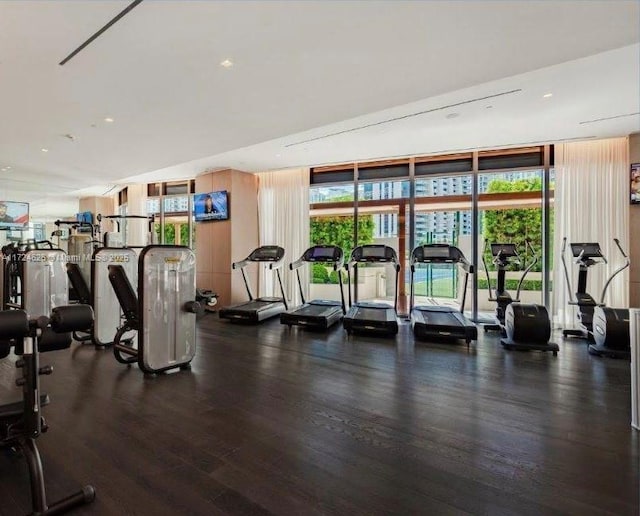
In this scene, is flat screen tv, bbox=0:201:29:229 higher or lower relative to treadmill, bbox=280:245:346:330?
higher

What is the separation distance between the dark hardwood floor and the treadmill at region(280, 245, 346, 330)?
1.76 meters

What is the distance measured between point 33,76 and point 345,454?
14.8 ft

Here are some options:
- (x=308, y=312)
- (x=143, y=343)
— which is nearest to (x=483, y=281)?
(x=308, y=312)

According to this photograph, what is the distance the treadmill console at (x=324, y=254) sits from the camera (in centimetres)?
646

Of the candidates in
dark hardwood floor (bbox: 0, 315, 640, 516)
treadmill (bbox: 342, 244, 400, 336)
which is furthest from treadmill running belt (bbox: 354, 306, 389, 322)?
dark hardwood floor (bbox: 0, 315, 640, 516)

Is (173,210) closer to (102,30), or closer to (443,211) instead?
(443,211)

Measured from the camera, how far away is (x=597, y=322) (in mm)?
4539

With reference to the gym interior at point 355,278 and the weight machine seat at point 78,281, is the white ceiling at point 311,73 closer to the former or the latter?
the gym interior at point 355,278

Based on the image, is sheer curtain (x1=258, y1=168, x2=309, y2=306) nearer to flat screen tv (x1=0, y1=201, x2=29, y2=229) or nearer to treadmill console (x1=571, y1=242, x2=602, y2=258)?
treadmill console (x1=571, y1=242, x2=602, y2=258)

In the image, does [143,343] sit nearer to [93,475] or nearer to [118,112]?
[93,475]

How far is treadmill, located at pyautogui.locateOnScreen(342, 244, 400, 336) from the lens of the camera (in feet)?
17.5

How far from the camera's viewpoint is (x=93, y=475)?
1.94 m

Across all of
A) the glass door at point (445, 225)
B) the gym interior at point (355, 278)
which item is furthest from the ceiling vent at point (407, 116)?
the glass door at point (445, 225)

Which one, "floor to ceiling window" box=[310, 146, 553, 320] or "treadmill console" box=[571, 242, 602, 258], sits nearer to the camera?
"treadmill console" box=[571, 242, 602, 258]
